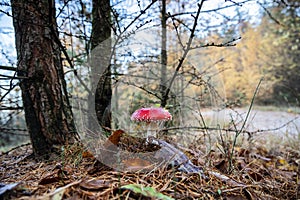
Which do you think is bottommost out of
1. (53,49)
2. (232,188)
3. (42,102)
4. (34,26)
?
(232,188)

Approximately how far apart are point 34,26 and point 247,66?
39.7 ft

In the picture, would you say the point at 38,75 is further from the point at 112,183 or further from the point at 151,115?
the point at 112,183

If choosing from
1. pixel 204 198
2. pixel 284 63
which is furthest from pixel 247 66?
pixel 204 198

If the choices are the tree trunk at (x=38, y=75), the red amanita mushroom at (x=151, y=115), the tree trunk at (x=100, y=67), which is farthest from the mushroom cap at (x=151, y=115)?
the tree trunk at (x=100, y=67)

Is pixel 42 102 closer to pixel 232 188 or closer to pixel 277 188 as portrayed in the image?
pixel 232 188

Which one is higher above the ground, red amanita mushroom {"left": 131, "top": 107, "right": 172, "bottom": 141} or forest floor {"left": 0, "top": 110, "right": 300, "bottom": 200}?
red amanita mushroom {"left": 131, "top": 107, "right": 172, "bottom": 141}

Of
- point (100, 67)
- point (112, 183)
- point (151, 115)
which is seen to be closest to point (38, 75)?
point (100, 67)

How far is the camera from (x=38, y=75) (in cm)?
134

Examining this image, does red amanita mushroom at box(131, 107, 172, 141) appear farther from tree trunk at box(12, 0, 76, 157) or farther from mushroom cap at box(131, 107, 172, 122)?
tree trunk at box(12, 0, 76, 157)

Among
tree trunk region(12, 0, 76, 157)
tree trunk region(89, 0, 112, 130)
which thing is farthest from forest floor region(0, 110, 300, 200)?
tree trunk region(89, 0, 112, 130)

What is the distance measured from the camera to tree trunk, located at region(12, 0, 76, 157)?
1.34m

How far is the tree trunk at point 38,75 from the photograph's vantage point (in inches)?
52.6

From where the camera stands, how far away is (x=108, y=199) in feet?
2.30

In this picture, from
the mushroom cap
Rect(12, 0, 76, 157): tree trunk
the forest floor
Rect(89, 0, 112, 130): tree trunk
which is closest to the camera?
the forest floor
